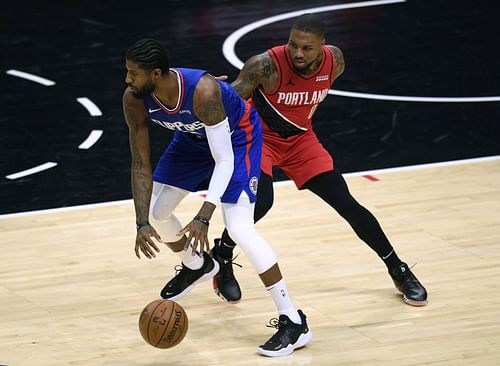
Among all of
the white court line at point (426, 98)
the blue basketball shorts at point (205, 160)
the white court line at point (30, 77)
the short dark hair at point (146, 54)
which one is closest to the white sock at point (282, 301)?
the blue basketball shorts at point (205, 160)

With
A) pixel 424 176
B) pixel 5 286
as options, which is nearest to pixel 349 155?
pixel 424 176

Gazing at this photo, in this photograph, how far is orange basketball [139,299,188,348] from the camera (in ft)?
22.4

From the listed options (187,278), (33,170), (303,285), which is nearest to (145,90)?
(187,278)

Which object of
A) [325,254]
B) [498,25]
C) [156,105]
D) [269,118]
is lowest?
[498,25]

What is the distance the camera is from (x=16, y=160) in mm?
10672

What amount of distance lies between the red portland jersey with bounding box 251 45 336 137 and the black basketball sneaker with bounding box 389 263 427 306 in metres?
1.11

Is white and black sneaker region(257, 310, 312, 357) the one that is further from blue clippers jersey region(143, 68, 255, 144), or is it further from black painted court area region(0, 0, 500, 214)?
black painted court area region(0, 0, 500, 214)

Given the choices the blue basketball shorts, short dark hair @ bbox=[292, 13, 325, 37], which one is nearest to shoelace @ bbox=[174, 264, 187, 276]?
the blue basketball shorts

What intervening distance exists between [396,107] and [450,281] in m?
3.99

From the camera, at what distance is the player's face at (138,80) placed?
6699 millimetres

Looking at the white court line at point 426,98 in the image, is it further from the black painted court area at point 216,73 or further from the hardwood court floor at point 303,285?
the hardwood court floor at point 303,285

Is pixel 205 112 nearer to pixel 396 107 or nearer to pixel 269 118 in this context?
pixel 269 118

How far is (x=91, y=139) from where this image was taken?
36.7 feet

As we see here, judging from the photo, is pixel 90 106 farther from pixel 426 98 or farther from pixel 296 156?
pixel 296 156
